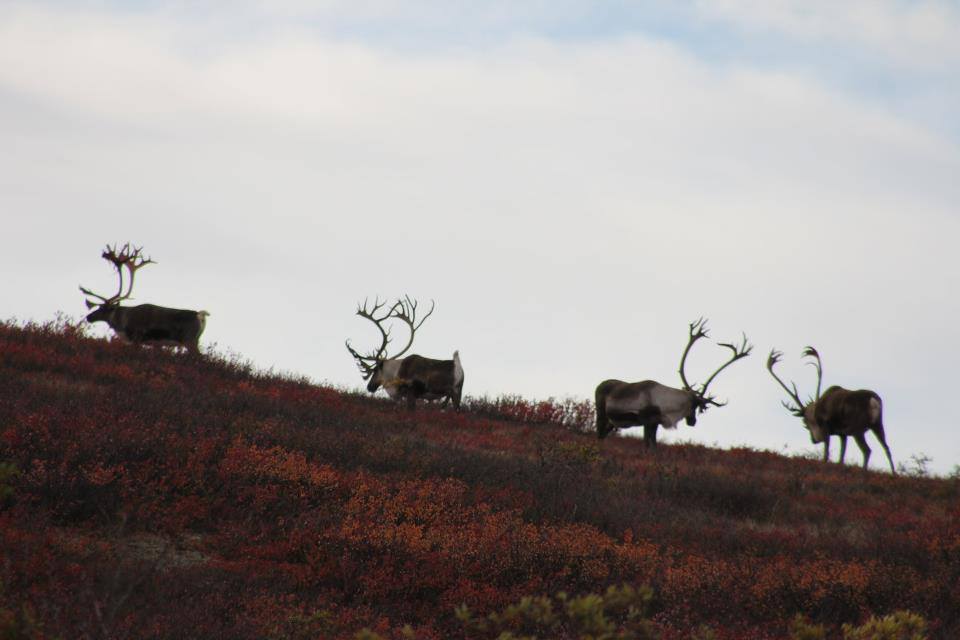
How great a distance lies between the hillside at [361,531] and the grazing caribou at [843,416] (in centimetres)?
457

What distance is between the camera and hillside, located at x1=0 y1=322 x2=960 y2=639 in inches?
246

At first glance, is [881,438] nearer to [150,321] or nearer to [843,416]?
[843,416]

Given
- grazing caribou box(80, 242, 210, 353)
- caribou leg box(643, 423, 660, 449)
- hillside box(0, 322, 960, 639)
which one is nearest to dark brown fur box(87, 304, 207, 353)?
grazing caribou box(80, 242, 210, 353)

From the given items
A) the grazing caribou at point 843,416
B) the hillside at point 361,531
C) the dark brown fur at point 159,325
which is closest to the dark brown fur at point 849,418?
the grazing caribou at point 843,416

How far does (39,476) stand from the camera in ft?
25.8

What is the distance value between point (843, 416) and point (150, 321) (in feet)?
46.2

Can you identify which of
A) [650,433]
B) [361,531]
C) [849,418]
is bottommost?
[361,531]

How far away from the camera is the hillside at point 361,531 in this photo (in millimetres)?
6242

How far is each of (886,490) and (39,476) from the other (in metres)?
11.8

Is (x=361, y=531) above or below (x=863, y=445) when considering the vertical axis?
below

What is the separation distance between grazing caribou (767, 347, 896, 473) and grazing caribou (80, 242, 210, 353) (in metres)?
12.8

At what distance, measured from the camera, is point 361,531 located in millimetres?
7980

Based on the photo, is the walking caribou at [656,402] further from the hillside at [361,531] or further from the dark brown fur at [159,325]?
the dark brown fur at [159,325]

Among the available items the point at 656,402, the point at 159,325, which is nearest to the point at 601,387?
the point at 656,402
